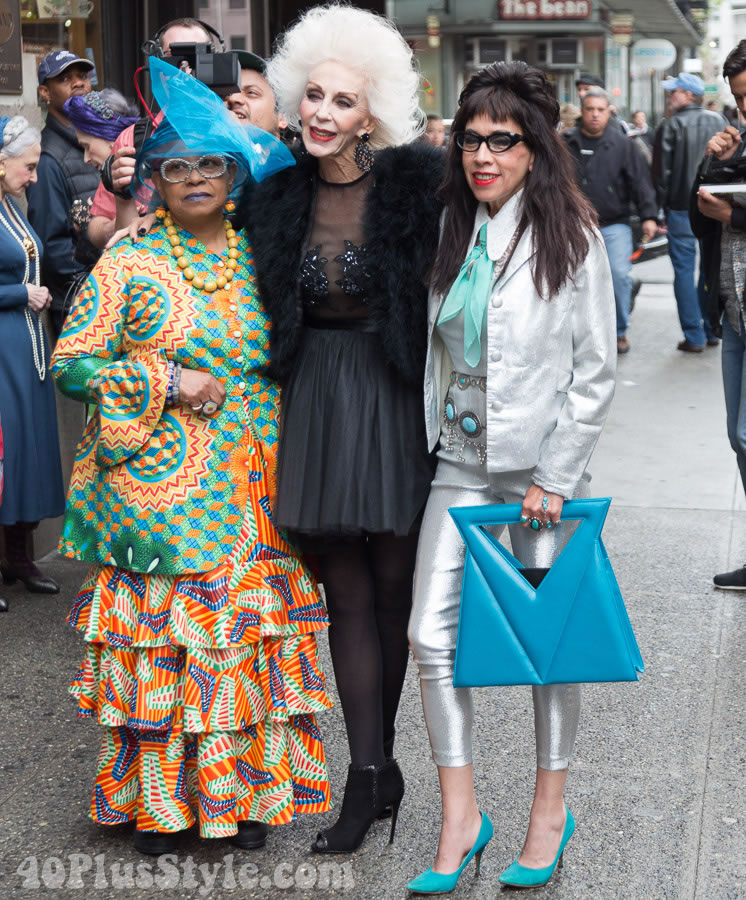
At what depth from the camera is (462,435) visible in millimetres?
3051

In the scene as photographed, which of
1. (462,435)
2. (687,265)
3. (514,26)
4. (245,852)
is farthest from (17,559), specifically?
(514,26)

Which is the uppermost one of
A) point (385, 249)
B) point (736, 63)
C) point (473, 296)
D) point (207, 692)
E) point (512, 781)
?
point (736, 63)

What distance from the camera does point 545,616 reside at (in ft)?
9.58

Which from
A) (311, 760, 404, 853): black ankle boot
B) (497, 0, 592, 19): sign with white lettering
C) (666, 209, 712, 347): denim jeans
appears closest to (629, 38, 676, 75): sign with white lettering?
(497, 0, 592, 19): sign with white lettering

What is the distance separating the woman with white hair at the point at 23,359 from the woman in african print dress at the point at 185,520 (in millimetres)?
2088

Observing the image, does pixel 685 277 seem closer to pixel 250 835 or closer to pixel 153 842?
pixel 250 835

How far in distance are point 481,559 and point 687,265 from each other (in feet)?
25.8

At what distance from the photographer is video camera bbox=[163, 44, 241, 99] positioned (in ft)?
10.8

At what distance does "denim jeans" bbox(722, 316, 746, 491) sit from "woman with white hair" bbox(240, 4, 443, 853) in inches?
91.7

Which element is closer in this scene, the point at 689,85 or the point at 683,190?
the point at 683,190

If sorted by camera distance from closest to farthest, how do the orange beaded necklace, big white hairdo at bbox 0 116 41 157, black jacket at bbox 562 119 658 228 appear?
1. the orange beaded necklace
2. big white hairdo at bbox 0 116 41 157
3. black jacket at bbox 562 119 658 228

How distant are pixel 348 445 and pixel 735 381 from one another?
8.44ft

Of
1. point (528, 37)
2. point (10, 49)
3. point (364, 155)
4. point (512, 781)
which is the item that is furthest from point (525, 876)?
point (528, 37)

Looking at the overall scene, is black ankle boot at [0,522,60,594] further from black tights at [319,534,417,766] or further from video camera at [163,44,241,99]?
video camera at [163,44,241,99]
